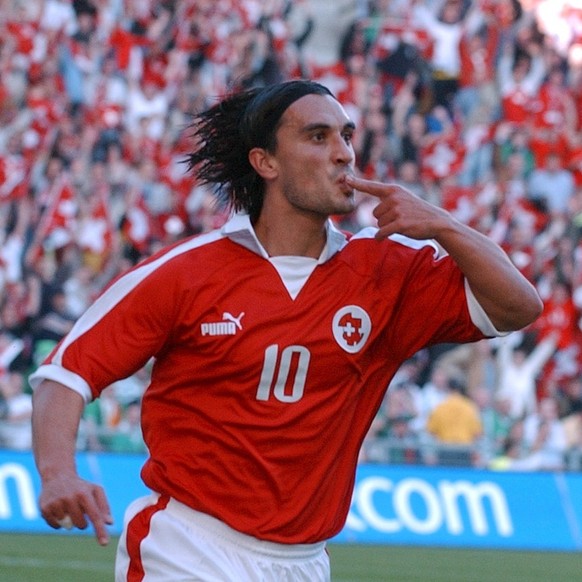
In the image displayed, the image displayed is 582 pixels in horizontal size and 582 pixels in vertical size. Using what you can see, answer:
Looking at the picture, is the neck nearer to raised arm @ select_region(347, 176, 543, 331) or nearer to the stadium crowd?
raised arm @ select_region(347, 176, 543, 331)

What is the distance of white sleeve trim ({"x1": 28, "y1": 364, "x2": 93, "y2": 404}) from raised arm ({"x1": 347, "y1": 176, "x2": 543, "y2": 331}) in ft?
3.44

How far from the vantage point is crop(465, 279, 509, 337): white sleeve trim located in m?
5.21

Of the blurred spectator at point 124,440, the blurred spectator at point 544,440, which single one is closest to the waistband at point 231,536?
the blurred spectator at point 124,440

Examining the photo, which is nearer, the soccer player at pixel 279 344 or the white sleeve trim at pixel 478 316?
the soccer player at pixel 279 344

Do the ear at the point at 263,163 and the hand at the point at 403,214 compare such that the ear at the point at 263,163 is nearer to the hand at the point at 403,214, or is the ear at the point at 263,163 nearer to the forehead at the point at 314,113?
the forehead at the point at 314,113

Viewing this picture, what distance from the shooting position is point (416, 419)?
1611 cm

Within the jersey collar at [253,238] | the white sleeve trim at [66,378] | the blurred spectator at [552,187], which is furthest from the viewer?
the blurred spectator at [552,187]

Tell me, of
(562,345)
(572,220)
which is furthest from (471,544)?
(572,220)

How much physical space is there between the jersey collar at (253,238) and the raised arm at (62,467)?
0.83 metres

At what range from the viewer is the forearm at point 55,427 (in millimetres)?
4633

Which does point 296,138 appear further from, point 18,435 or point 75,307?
point 75,307

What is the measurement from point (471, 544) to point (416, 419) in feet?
5.40

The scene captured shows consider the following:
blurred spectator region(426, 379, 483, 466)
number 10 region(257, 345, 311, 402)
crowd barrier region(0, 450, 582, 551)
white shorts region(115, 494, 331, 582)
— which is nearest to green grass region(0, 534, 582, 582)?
crowd barrier region(0, 450, 582, 551)

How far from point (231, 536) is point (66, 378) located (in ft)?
2.44
